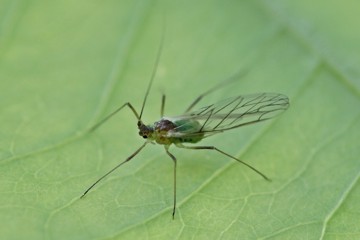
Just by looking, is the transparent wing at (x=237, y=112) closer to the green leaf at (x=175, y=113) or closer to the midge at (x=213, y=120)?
the midge at (x=213, y=120)

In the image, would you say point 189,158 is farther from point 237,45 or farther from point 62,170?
point 237,45

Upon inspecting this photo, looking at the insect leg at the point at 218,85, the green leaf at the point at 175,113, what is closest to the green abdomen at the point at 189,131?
the green leaf at the point at 175,113

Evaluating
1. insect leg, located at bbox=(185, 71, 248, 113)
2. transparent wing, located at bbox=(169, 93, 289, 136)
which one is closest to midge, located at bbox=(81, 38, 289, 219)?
transparent wing, located at bbox=(169, 93, 289, 136)

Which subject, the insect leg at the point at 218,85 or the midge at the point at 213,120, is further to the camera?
the insect leg at the point at 218,85

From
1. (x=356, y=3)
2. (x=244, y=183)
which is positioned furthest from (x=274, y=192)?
(x=356, y=3)

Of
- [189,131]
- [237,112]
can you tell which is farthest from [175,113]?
[237,112]

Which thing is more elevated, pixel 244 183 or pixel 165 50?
pixel 165 50

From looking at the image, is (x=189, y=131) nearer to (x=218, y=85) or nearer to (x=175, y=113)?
(x=175, y=113)
